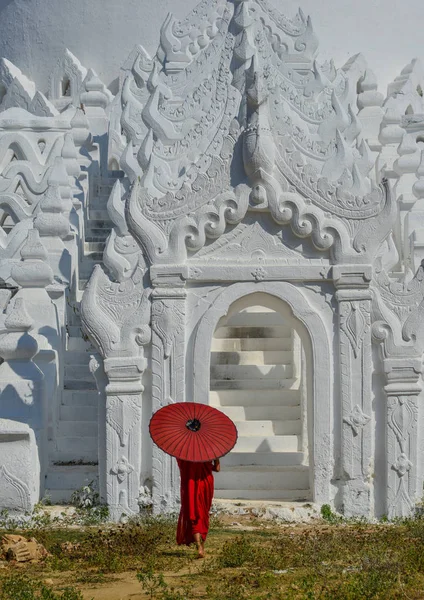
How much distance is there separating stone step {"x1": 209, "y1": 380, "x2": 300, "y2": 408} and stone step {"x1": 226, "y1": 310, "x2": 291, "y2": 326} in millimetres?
1247

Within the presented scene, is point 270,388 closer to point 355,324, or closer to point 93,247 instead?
point 355,324

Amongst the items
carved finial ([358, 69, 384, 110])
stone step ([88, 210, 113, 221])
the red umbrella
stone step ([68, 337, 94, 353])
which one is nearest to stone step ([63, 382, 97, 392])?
stone step ([68, 337, 94, 353])

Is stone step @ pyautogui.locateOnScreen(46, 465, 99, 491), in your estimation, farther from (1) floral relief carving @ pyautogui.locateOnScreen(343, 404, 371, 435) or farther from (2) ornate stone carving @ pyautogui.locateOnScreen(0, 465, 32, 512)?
(1) floral relief carving @ pyautogui.locateOnScreen(343, 404, 371, 435)

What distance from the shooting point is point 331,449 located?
46.7 ft

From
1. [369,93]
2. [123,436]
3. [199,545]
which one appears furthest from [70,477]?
[369,93]

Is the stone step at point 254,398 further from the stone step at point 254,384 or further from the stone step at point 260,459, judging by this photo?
the stone step at point 260,459

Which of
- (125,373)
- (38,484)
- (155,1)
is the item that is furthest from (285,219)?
(155,1)

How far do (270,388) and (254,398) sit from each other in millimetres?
356

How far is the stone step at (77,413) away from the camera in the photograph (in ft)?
50.1

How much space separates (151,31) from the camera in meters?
24.8

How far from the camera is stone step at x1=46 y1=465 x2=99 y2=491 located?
47.8 ft

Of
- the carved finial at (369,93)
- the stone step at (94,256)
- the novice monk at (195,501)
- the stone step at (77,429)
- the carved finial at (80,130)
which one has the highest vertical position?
the carved finial at (369,93)

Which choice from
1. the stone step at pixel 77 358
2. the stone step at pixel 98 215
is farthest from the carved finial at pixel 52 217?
the stone step at pixel 98 215

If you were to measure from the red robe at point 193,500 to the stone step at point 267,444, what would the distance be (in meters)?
3.07
